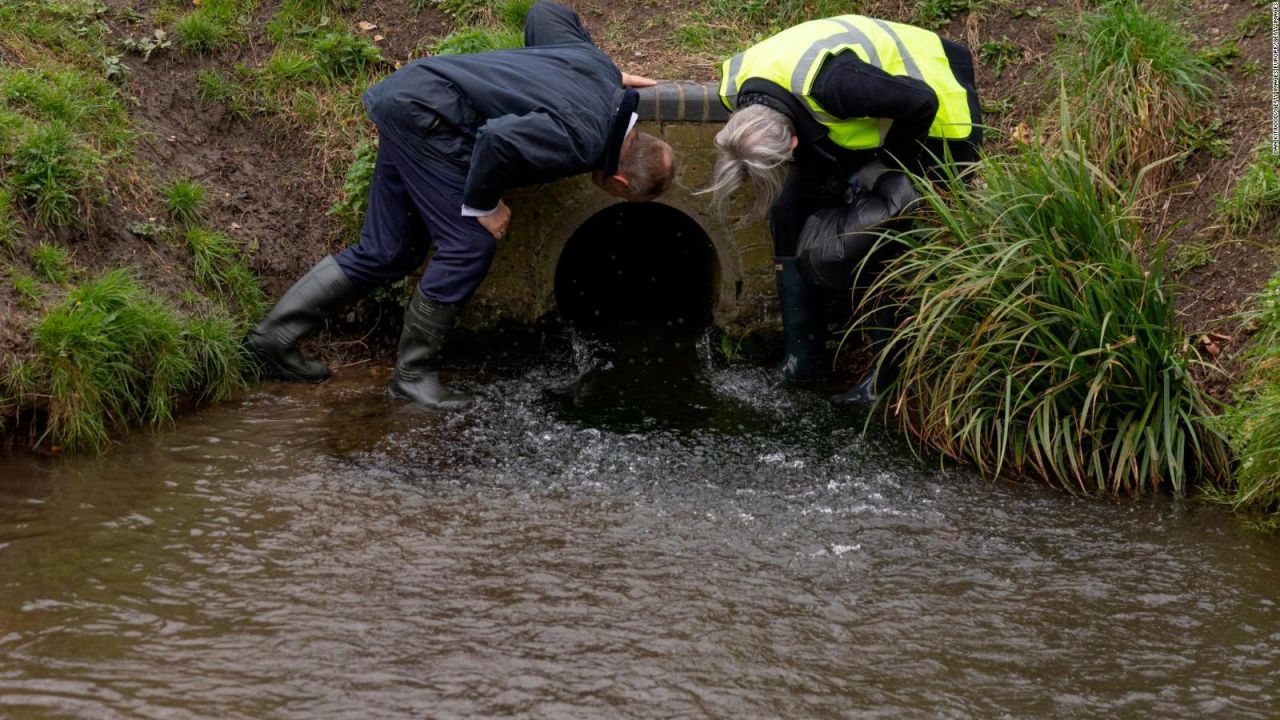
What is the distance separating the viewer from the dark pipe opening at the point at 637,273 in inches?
279

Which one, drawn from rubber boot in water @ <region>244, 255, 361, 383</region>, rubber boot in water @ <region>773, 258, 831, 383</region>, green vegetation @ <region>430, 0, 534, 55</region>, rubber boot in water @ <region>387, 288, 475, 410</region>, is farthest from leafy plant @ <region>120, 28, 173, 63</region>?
rubber boot in water @ <region>773, 258, 831, 383</region>

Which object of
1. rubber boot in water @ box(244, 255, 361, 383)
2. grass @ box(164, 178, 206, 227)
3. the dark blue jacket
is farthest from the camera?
grass @ box(164, 178, 206, 227)

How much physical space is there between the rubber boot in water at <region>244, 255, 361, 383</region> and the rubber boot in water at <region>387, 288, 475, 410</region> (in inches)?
15.5

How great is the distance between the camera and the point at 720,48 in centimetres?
714

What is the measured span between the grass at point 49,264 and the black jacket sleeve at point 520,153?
182cm

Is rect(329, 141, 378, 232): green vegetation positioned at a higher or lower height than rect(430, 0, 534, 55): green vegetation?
lower

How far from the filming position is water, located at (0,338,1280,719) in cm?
338

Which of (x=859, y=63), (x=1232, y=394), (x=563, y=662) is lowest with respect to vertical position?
(x=563, y=662)

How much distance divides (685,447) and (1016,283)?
1.58 meters

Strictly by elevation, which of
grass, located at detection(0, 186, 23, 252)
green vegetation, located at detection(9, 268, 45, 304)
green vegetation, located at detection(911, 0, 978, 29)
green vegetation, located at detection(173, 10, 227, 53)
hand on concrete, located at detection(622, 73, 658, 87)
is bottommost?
green vegetation, located at detection(9, 268, 45, 304)

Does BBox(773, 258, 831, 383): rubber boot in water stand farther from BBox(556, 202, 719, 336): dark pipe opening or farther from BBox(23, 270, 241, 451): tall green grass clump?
BBox(23, 270, 241, 451): tall green grass clump

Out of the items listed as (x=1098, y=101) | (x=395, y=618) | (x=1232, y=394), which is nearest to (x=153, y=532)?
(x=395, y=618)

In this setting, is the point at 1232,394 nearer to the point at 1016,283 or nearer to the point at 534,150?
the point at 1016,283

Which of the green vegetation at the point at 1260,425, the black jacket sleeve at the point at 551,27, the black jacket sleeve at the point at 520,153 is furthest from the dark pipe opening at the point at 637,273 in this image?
the green vegetation at the point at 1260,425
